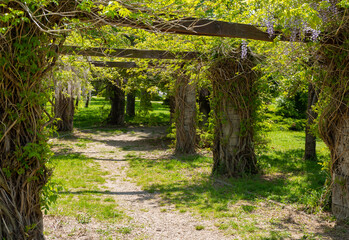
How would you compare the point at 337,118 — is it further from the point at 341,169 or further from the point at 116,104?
the point at 116,104

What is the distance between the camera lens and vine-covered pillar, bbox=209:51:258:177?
6914mm

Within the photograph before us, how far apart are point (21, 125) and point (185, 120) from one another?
22.8 feet

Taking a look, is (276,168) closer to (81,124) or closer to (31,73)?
(31,73)

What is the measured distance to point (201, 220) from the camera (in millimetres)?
4820

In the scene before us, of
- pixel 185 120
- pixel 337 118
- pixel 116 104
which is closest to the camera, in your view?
pixel 337 118

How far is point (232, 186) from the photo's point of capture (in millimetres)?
6500

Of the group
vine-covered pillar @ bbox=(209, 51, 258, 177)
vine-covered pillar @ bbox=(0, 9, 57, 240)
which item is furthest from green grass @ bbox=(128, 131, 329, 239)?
vine-covered pillar @ bbox=(0, 9, 57, 240)

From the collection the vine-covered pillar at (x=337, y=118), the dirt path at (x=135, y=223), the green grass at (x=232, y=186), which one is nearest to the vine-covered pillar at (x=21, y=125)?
the dirt path at (x=135, y=223)

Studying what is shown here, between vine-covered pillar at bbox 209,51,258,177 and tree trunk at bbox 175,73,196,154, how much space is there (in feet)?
8.90

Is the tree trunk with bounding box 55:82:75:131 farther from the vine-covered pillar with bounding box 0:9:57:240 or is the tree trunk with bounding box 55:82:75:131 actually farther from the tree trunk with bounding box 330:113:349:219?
the tree trunk with bounding box 330:113:349:219

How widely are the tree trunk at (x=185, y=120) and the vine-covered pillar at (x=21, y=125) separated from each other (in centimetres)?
671

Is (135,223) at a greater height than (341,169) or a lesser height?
lesser


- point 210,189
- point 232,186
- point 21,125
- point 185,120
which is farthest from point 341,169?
point 185,120

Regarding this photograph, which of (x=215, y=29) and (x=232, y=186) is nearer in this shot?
(x=215, y=29)
